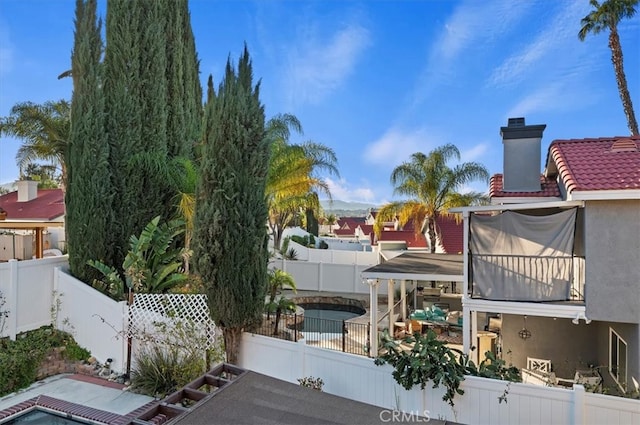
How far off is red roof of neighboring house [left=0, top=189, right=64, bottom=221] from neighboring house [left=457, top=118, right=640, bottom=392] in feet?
66.0

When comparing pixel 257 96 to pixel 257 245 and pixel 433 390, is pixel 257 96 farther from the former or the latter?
pixel 433 390

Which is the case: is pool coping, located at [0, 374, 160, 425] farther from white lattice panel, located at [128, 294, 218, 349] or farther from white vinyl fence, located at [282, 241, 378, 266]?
white vinyl fence, located at [282, 241, 378, 266]

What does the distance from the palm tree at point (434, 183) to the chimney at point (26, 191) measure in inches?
890

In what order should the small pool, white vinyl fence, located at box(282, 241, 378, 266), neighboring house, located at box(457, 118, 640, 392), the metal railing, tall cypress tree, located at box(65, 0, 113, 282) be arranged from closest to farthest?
neighboring house, located at box(457, 118, 640, 392) < the metal railing < tall cypress tree, located at box(65, 0, 113, 282) < the small pool < white vinyl fence, located at box(282, 241, 378, 266)

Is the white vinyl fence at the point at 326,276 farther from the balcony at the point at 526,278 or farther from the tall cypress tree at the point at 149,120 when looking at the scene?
the balcony at the point at 526,278

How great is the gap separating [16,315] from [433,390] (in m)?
10.5

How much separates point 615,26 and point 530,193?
1639cm

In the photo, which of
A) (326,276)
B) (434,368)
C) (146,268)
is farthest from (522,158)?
(326,276)

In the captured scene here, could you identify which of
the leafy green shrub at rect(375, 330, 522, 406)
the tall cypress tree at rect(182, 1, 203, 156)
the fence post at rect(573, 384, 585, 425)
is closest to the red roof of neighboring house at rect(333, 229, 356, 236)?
the tall cypress tree at rect(182, 1, 203, 156)

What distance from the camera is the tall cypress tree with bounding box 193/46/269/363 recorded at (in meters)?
8.59

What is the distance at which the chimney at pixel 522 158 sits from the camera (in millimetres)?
10680

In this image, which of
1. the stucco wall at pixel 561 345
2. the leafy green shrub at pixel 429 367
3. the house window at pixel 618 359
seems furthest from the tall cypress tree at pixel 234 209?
the house window at pixel 618 359

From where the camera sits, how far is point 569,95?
663 inches

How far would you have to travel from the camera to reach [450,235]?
2473 centimetres
